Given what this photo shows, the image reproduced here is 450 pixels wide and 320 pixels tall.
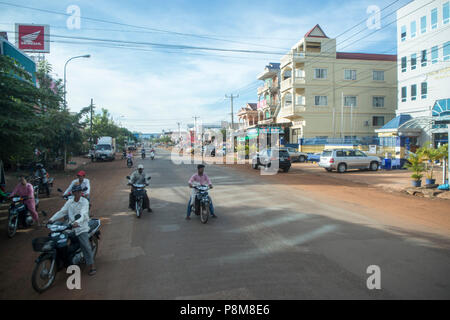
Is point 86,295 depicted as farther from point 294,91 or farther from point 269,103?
point 269,103

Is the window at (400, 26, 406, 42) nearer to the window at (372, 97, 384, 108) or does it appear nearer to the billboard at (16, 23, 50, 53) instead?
the window at (372, 97, 384, 108)

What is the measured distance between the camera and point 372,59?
130 ft

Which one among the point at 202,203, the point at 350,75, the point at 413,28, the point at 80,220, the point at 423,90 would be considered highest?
the point at 413,28

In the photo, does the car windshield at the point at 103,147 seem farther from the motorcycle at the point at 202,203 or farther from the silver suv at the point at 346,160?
the motorcycle at the point at 202,203

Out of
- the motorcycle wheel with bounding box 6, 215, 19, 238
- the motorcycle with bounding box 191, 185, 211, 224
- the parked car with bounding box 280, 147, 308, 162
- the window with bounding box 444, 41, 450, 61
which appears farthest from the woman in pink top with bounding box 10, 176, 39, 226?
the window with bounding box 444, 41, 450, 61

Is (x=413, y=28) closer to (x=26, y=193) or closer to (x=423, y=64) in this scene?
(x=423, y=64)

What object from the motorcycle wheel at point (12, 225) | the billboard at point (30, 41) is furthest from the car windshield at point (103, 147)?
the motorcycle wheel at point (12, 225)

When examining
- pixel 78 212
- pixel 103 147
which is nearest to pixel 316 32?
pixel 103 147

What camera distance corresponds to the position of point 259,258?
540 cm

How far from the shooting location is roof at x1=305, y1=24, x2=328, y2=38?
37.7 m

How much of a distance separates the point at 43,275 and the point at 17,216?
3.79 m
